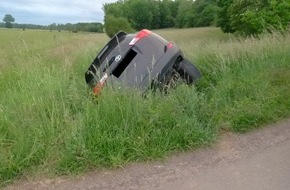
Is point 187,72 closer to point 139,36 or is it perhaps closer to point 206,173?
point 139,36

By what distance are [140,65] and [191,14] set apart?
64296 millimetres

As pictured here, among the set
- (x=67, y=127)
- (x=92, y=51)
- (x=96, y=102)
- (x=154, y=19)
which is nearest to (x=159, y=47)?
(x=96, y=102)

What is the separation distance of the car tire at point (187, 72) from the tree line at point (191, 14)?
954 cm

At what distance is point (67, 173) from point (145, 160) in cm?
88

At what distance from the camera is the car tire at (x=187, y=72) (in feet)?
15.8

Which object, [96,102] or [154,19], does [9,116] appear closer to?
[96,102]

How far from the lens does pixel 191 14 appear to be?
65188mm

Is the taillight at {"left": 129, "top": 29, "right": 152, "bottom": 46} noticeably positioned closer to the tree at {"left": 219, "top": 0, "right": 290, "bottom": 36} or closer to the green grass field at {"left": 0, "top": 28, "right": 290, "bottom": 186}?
the green grass field at {"left": 0, "top": 28, "right": 290, "bottom": 186}

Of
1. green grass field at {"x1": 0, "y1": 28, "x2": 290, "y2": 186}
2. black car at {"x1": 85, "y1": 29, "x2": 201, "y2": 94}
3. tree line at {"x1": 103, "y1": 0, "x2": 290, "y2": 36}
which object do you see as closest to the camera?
green grass field at {"x1": 0, "y1": 28, "x2": 290, "y2": 186}

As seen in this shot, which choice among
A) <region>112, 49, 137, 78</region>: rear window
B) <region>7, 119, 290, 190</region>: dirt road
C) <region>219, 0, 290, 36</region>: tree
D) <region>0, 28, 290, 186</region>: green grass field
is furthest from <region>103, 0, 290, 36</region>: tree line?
<region>7, 119, 290, 190</region>: dirt road

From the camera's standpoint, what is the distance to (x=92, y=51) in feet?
26.7

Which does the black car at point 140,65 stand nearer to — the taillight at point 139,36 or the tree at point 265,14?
the taillight at point 139,36

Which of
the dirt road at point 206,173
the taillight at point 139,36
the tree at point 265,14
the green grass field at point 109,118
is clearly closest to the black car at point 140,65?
the taillight at point 139,36

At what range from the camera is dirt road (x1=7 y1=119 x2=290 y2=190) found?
290cm
